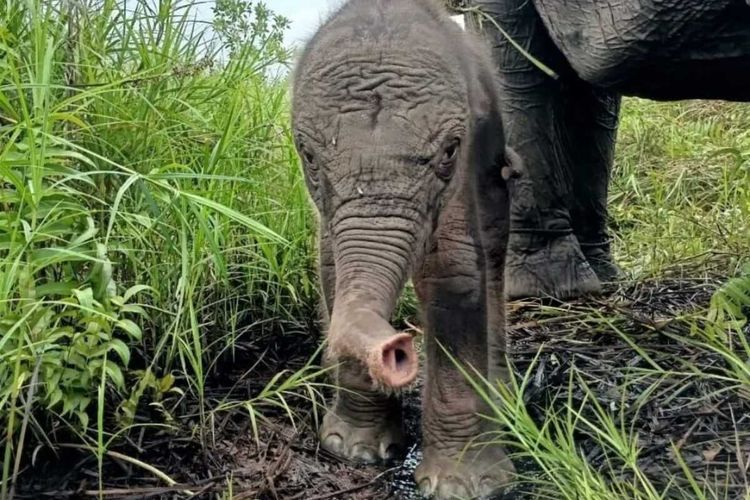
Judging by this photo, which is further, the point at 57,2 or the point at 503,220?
the point at 57,2

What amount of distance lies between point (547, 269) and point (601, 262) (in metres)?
0.38

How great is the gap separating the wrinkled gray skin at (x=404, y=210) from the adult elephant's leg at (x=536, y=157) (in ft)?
2.02

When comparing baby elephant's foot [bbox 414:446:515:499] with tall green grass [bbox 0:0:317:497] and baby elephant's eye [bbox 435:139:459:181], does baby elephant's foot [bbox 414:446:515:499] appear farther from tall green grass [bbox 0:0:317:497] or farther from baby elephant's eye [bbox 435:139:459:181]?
baby elephant's eye [bbox 435:139:459:181]

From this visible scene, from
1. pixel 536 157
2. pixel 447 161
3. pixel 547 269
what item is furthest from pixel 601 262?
pixel 447 161

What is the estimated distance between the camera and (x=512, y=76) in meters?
3.38

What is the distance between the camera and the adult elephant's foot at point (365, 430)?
2.55m

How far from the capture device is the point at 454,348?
241 centimetres

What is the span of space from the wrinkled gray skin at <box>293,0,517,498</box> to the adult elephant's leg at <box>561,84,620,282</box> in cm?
101

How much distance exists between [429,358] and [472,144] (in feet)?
1.45

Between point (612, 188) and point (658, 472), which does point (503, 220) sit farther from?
point (612, 188)

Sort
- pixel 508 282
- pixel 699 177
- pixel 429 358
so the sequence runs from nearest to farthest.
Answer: pixel 429 358
pixel 508 282
pixel 699 177

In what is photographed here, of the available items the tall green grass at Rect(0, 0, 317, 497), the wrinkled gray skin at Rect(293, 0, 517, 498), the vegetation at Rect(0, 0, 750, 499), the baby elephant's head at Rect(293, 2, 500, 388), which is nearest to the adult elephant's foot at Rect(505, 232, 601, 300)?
the vegetation at Rect(0, 0, 750, 499)

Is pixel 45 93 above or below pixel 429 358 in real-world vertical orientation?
above

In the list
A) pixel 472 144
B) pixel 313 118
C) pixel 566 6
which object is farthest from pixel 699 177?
pixel 313 118
